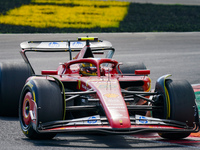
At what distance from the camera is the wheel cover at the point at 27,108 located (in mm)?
7786

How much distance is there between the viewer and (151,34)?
22.3 m

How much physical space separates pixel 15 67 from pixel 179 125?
354 centimetres

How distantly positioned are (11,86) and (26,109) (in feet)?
5.65

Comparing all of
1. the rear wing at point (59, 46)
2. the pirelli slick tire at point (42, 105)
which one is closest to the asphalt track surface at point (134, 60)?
the pirelli slick tire at point (42, 105)

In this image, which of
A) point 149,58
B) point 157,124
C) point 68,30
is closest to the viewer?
point 157,124

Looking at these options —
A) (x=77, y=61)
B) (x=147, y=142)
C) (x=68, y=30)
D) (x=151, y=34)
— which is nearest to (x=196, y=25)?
(x=151, y=34)

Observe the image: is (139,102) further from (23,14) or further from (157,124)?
(23,14)

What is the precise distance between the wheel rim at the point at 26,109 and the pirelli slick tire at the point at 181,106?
2114 millimetres

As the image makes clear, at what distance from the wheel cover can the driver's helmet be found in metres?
1.62

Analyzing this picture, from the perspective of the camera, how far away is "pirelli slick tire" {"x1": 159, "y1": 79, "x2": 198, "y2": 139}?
7820 mm

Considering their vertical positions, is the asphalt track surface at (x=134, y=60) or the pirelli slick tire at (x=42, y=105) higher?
the pirelli slick tire at (x=42, y=105)

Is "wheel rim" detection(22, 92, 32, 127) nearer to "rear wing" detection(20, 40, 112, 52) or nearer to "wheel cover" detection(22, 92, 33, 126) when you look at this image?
"wheel cover" detection(22, 92, 33, 126)

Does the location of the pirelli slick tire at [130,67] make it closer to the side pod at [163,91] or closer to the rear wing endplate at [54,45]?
the rear wing endplate at [54,45]

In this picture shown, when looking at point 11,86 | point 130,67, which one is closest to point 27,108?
point 11,86
